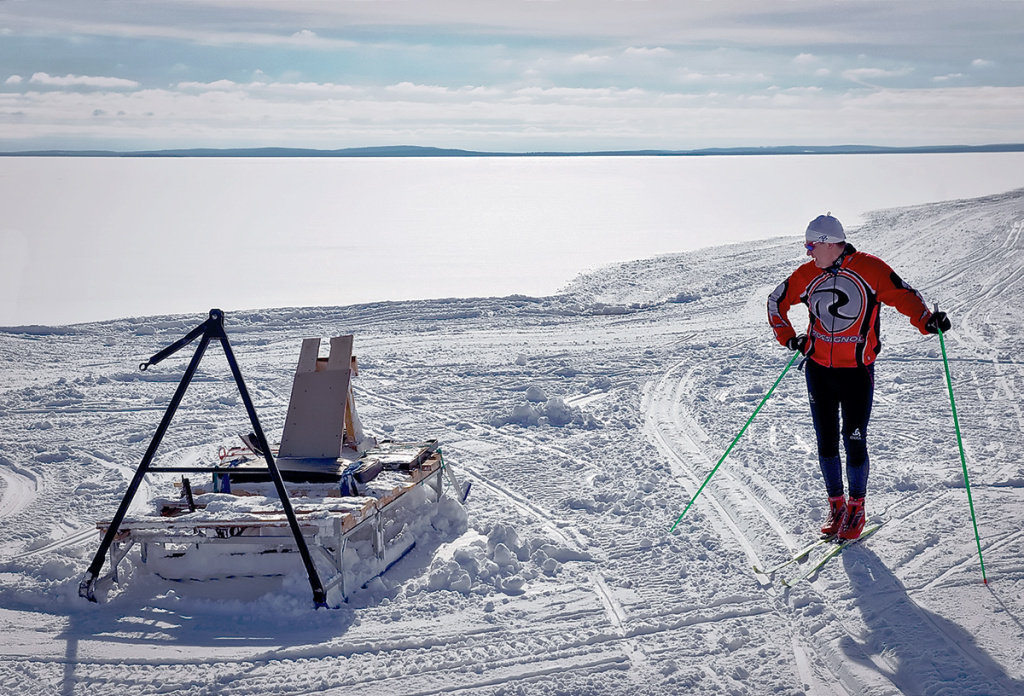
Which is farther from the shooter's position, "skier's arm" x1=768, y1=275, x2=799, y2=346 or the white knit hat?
"skier's arm" x1=768, y1=275, x2=799, y2=346

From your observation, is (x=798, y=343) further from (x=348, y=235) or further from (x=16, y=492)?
(x=348, y=235)

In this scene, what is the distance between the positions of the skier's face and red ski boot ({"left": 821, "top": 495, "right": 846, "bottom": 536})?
137 centimetres

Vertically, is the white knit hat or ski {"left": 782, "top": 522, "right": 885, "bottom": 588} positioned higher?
the white knit hat

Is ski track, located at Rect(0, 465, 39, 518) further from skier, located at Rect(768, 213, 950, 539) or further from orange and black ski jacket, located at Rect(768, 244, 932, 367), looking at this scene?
orange and black ski jacket, located at Rect(768, 244, 932, 367)


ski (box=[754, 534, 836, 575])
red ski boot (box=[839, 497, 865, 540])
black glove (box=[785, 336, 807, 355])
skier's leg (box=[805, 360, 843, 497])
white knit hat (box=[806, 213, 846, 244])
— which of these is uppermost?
white knit hat (box=[806, 213, 846, 244])

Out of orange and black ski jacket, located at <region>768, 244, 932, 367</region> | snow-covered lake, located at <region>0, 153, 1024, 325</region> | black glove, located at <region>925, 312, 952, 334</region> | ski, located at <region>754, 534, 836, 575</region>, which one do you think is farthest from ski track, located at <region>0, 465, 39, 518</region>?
snow-covered lake, located at <region>0, 153, 1024, 325</region>

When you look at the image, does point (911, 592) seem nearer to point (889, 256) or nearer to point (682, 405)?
point (682, 405)

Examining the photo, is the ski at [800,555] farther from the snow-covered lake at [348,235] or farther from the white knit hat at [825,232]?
the snow-covered lake at [348,235]

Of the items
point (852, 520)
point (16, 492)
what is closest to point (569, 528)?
point (852, 520)

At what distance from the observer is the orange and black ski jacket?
5.09 metres

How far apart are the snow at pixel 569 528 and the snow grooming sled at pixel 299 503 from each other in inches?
5.6

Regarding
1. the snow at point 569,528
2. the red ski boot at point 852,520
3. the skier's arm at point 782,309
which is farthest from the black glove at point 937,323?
the snow at point 569,528

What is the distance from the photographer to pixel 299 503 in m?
5.34

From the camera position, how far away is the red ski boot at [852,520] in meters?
5.41
